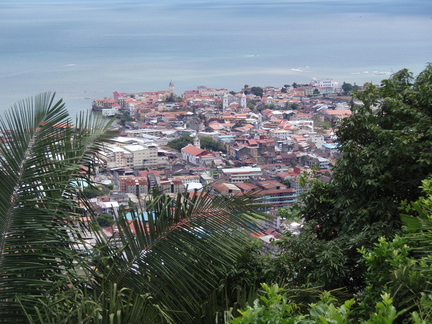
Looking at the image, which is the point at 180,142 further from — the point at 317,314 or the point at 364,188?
the point at 317,314

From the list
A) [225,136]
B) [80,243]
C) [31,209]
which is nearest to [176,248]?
[80,243]

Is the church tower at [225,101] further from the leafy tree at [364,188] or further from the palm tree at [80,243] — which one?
the palm tree at [80,243]

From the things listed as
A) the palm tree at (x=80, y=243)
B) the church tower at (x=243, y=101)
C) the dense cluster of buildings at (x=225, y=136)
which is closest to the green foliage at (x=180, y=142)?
the dense cluster of buildings at (x=225, y=136)

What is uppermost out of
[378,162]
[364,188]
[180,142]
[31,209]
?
[31,209]

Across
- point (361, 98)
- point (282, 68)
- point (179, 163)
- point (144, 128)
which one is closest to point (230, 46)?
point (282, 68)

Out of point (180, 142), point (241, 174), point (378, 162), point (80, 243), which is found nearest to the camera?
point (80, 243)
